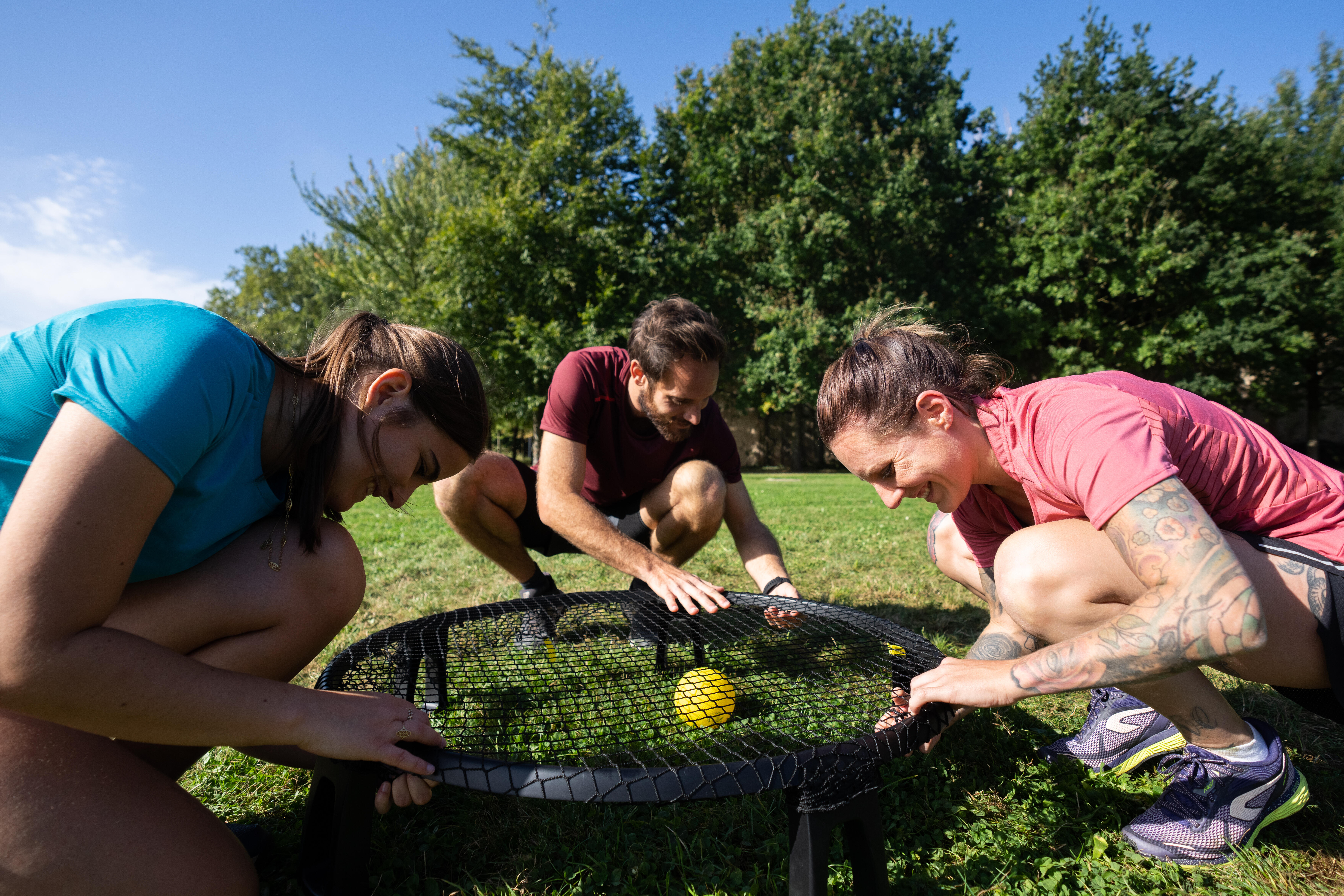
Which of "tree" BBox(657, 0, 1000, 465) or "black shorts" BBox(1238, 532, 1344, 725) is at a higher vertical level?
"tree" BBox(657, 0, 1000, 465)

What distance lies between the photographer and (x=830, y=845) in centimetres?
128

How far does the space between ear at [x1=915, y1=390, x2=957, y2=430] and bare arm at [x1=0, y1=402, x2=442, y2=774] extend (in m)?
1.41

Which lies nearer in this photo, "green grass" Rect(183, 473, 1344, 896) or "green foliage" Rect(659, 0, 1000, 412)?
"green grass" Rect(183, 473, 1344, 896)

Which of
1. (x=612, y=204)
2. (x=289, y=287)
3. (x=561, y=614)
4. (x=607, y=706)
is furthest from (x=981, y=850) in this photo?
(x=289, y=287)

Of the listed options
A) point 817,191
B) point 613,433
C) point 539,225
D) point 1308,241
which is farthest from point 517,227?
point 1308,241

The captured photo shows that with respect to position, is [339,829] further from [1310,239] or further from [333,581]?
[1310,239]

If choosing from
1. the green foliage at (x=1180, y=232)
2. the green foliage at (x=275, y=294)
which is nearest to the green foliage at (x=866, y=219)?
the green foliage at (x=1180, y=232)

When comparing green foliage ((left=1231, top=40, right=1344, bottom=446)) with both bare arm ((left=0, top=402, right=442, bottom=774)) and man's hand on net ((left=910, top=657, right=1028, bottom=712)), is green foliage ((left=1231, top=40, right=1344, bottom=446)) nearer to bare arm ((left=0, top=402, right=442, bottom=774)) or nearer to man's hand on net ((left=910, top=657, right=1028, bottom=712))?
man's hand on net ((left=910, top=657, right=1028, bottom=712))

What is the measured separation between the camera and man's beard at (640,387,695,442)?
2953 millimetres

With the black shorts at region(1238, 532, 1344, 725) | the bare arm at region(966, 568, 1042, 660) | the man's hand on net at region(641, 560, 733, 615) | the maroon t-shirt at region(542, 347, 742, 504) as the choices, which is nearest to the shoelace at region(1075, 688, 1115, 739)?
the bare arm at region(966, 568, 1042, 660)

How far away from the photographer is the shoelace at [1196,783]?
154cm

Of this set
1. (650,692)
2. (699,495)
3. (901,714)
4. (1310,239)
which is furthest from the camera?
(1310,239)

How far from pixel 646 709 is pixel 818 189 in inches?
758

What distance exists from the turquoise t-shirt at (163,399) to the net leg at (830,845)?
4.06 ft
